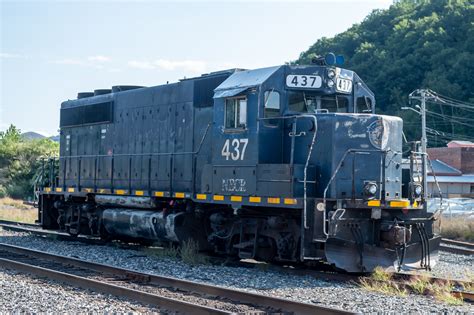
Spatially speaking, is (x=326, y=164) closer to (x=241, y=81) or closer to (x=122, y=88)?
(x=241, y=81)

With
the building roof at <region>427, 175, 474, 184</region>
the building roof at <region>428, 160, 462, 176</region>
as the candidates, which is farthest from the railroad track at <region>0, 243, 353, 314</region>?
the building roof at <region>428, 160, 462, 176</region>

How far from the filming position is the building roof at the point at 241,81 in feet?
36.2

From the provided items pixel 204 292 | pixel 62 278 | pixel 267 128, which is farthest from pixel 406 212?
pixel 62 278

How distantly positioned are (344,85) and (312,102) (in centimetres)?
72

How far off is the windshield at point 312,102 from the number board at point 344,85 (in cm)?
15

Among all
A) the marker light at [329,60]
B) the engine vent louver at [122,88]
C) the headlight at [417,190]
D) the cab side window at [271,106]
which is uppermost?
the engine vent louver at [122,88]

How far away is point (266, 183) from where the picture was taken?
10727 millimetres

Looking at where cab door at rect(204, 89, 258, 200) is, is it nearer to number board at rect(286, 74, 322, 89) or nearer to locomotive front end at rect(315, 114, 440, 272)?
number board at rect(286, 74, 322, 89)

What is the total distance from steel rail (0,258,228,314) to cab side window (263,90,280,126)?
4008mm

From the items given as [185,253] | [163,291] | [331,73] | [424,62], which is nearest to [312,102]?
[331,73]

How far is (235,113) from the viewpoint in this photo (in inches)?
450

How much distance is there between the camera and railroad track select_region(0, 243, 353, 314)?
7367 mm

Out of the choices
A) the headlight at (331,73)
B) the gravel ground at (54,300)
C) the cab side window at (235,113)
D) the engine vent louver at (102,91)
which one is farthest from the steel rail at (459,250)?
the engine vent louver at (102,91)

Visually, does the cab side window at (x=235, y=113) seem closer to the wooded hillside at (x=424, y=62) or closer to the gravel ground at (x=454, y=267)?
the gravel ground at (x=454, y=267)
